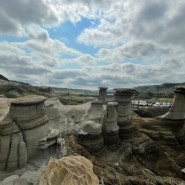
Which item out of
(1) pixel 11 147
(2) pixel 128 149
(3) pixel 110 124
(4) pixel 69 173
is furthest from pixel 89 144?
(4) pixel 69 173

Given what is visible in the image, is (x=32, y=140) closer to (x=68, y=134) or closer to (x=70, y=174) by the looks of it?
(x=68, y=134)

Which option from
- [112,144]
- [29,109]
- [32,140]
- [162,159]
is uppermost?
[29,109]

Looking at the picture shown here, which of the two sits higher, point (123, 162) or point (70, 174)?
point (70, 174)

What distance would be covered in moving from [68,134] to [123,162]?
3.53 meters

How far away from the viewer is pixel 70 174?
6070 millimetres

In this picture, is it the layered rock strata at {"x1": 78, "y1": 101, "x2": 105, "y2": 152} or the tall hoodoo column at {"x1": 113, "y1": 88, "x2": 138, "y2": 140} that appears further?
the tall hoodoo column at {"x1": 113, "y1": 88, "x2": 138, "y2": 140}

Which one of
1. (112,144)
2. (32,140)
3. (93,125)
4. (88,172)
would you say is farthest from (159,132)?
(88,172)

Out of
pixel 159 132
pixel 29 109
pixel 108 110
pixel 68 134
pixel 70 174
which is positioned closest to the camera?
pixel 70 174

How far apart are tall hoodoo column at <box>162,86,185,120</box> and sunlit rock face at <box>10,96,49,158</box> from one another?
1268 centimetres

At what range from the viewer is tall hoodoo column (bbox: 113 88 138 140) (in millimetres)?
19016

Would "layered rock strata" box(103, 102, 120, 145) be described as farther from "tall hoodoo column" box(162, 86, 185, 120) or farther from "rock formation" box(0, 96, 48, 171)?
"tall hoodoo column" box(162, 86, 185, 120)

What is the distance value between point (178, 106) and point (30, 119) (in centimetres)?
1378

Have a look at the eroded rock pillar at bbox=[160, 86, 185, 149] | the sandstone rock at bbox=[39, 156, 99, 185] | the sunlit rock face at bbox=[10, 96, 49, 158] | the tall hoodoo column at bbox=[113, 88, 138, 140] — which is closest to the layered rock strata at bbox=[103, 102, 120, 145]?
the tall hoodoo column at bbox=[113, 88, 138, 140]

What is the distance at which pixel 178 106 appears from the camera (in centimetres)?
2211
